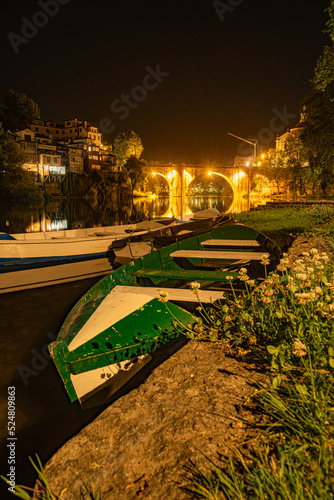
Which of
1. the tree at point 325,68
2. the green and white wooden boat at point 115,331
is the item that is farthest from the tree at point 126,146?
the green and white wooden boat at point 115,331

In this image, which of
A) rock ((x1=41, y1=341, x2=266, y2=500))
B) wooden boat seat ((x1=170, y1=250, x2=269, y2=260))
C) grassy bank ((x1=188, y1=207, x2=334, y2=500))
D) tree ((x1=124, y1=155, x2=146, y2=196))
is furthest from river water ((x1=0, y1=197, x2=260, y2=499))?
tree ((x1=124, y1=155, x2=146, y2=196))

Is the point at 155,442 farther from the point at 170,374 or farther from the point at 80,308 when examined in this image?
the point at 80,308

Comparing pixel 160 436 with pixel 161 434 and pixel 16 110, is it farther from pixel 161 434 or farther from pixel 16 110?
pixel 16 110

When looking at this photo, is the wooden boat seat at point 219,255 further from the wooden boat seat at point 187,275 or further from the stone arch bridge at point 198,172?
the stone arch bridge at point 198,172

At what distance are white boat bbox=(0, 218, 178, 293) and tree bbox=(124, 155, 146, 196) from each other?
280ft

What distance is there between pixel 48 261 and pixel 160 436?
11416 millimetres

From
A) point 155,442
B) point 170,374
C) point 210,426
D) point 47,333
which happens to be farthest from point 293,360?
point 47,333

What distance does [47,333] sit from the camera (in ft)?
25.6

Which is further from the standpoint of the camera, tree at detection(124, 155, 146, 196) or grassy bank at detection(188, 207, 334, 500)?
tree at detection(124, 155, 146, 196)

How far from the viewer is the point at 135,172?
97.1m

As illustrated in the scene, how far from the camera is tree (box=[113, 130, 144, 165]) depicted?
360 feet

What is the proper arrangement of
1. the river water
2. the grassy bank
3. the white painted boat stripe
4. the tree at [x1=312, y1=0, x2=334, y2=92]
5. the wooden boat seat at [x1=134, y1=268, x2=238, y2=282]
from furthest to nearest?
the tree at [x1=312, y1=0, x2=334, y2=92]
the wooden boat seat at [x1=134, y1=268, x2=238, y2=282]
the river water
the white painted boat stripe
the grassy bank

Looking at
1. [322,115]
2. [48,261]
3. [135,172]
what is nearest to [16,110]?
[135,172]

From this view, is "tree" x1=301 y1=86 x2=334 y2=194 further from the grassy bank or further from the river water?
the grassy bank
